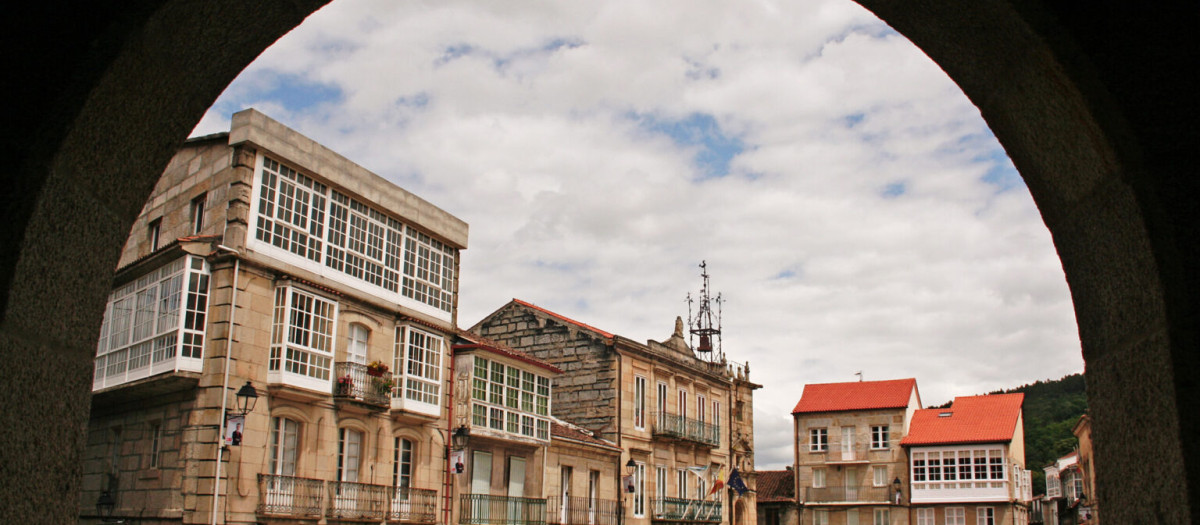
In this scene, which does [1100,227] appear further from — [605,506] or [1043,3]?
[605,506]

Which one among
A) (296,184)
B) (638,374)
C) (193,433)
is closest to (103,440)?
(193,433)

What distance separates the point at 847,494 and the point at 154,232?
38986mm

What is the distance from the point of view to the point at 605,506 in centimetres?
3222

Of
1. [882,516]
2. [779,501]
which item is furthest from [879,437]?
[779,501]

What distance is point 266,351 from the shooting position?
64.6 ft

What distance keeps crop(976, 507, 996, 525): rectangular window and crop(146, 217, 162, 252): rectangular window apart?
40326 millimetres

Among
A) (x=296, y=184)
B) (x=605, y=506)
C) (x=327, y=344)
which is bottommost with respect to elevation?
(x=605, y=506)

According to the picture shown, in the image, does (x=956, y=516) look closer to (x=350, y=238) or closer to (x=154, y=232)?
(x=350, y=238)

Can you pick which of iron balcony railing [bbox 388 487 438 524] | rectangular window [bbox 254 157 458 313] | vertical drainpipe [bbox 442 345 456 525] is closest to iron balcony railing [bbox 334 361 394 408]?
rectangular window [bbox 254 157 458 313]

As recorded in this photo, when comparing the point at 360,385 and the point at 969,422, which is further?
the point at 969,422

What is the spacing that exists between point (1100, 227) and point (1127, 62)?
525 millimetres

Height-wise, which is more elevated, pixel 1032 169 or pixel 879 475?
pixel 1032 169

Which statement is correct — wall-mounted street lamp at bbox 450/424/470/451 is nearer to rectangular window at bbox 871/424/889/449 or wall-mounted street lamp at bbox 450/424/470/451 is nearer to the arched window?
the arched window

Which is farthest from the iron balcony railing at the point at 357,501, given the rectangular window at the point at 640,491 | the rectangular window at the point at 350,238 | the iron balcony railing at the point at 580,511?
the rectangular window at the point at 640,491
